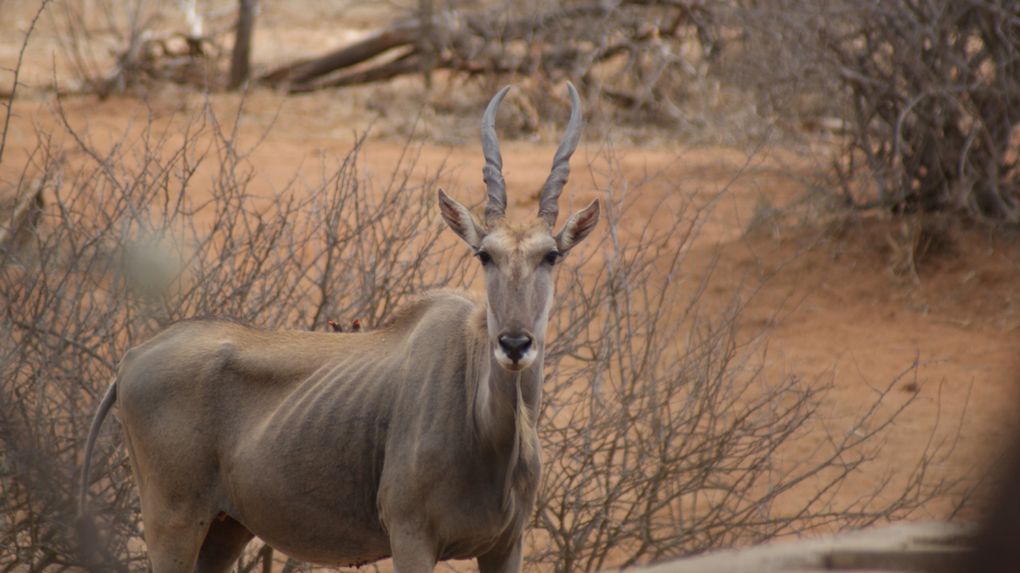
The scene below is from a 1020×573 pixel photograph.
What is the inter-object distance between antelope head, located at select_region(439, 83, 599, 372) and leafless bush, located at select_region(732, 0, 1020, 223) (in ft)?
21.5

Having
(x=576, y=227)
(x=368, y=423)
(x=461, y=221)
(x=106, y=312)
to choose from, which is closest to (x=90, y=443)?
(x=368, y=423)

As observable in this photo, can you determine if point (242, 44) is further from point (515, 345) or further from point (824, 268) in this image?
point (515, 345)

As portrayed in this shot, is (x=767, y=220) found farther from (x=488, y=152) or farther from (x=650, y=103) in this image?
(x=488, y=152)

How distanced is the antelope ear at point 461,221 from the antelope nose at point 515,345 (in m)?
0.53

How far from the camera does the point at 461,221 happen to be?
4.75 metres

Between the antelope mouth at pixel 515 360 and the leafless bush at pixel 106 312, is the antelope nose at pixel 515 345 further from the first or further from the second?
the leafless bush at pixel 106 312

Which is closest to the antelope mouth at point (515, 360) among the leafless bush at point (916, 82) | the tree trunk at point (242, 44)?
the leafless bush at point (916, 82)

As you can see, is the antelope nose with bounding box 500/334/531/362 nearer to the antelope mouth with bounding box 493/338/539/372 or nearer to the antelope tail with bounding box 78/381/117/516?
the antelope mouth with bounding box 493/338/539/372

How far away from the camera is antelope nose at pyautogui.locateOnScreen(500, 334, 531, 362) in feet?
13.9

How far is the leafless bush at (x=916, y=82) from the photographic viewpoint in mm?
11109

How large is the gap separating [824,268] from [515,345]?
8.65m

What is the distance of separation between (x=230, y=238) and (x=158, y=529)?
5.90ft

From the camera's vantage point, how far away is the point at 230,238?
20.8 feet

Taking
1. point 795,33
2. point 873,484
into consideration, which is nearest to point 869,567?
point 873,484
